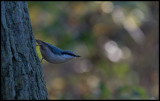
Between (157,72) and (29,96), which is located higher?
(29,96)

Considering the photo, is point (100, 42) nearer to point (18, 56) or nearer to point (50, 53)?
point (50, 53)

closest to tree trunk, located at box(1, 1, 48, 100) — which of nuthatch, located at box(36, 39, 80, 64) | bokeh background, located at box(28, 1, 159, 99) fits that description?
nuthatch, located at box(36, 39, 80, 64)

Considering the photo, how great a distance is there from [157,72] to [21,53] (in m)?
6.80

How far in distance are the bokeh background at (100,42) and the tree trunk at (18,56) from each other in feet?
12.9

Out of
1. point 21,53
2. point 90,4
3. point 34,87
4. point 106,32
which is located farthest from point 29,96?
point 106,32

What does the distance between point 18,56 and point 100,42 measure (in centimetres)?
582

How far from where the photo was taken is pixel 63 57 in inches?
131

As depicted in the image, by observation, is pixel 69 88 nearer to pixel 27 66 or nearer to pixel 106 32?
pixel 106 32

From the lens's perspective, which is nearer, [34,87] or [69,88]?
[34,87]

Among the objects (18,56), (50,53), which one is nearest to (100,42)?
(50,53)

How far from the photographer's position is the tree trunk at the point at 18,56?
7.53ft

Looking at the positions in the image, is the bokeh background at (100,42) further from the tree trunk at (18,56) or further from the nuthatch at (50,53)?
the tree trunk at (18,56)

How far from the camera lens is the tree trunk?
2295 mm

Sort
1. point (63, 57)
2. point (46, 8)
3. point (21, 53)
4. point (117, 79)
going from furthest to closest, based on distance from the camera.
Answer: point (117, 79) → point (46, 8) → point (63, 57) → point (21, 53)
